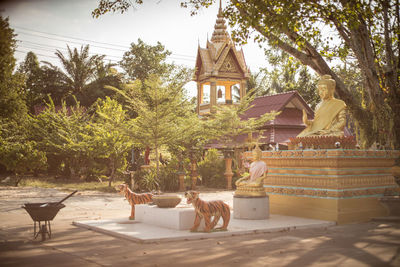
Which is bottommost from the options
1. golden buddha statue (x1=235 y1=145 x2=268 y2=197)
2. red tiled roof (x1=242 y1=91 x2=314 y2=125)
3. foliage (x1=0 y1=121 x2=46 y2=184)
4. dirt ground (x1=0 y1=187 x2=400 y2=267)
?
dirt ground (x1=0 y1=187 x2=400 y2=267)

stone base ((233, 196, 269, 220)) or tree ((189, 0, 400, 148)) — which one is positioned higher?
tree ((189, 0, 400, 148))

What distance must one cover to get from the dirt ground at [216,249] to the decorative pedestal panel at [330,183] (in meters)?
0.64

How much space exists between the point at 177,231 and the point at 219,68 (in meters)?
26.1

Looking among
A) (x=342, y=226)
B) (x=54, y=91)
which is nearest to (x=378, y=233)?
(x=342, y=226)

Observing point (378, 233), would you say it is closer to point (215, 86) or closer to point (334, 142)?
point (334, 142)

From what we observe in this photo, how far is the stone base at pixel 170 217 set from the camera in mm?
8320

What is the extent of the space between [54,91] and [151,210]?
25407mm

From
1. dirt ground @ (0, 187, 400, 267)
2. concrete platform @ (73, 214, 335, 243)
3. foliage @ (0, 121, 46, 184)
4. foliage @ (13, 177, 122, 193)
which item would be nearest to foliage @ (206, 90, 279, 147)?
foliage @ (13, 177, 122, 193)

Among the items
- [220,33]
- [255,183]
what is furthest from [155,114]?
[220,33]

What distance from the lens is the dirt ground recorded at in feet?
19.5

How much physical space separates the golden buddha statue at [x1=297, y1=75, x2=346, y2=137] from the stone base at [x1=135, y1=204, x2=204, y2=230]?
4.11 metres

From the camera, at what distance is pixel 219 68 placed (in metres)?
33.2

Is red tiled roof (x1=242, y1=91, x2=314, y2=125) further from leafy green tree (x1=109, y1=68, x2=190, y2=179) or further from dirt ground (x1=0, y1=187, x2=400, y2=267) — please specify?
dirt ground (x1=0, y1=187, x2=400, y2=267)

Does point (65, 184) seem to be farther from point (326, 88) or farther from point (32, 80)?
point (326, 88)
